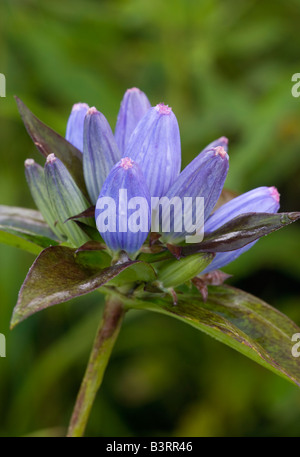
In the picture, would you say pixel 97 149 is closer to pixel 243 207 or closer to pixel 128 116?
pixel 128 116

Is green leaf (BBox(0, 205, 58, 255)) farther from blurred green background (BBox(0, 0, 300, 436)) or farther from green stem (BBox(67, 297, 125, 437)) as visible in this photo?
blurred green background (BBox(0, 0, 300, 436))

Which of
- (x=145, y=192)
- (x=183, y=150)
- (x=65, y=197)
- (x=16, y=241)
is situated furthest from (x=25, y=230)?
(x=183, y=150)

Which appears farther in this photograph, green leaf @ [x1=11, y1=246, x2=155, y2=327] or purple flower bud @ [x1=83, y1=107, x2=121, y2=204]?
purple flower bud @ [x1=83, y1=107, x2=121, y2=204]

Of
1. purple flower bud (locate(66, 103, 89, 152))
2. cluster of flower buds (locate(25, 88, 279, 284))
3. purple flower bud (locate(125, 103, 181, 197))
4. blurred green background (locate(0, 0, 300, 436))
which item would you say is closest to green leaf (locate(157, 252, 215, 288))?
cluster of flower buds (locate(25, 88, 279, 284))

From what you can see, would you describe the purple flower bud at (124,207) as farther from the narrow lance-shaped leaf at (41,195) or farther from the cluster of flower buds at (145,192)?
the narrow lance-shaped leaf at (41,195)

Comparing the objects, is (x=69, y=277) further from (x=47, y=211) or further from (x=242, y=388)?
(x=242, y=388)
